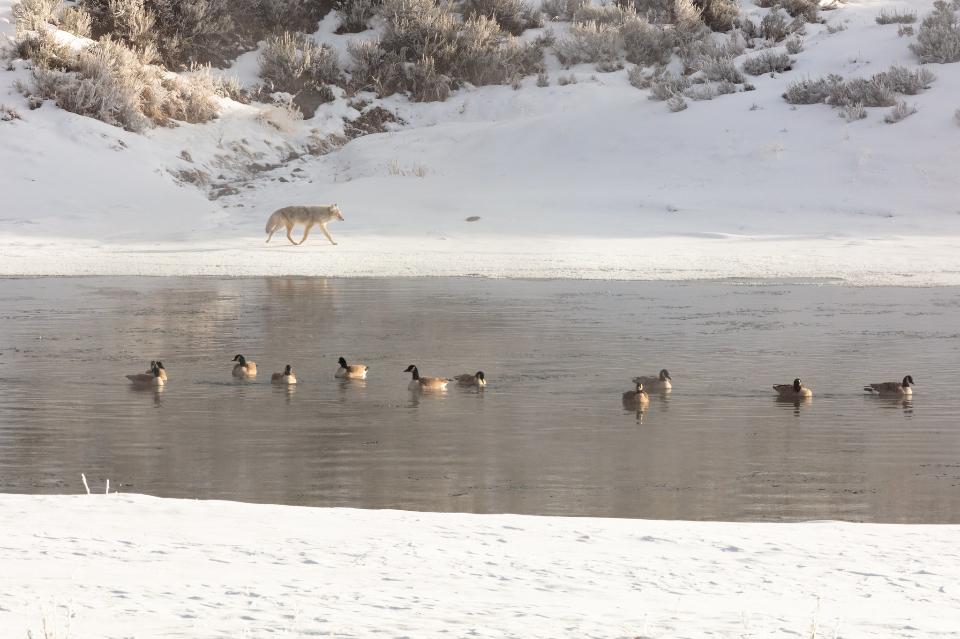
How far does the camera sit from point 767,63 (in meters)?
35.7

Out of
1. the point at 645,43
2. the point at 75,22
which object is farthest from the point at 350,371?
the point at 645,43

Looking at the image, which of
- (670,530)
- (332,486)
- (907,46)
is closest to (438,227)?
(907,46)

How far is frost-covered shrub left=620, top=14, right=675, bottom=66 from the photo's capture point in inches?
1613

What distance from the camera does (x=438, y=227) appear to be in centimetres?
2705

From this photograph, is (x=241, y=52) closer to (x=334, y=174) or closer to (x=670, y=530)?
(x=334, y=174)

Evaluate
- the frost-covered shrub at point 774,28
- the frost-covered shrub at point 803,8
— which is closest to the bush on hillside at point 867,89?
the frost-covered shrub at point 774,28

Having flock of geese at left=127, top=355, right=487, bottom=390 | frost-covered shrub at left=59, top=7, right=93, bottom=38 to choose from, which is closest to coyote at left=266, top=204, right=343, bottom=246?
flock of geese at left=127, top=355, right=487, bottom=390

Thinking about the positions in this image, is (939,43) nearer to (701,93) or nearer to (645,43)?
(701,93)

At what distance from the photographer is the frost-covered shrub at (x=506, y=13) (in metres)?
44.1

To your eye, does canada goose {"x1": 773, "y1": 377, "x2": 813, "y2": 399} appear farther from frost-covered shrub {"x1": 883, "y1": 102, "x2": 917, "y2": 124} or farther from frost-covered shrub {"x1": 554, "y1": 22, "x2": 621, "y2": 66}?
frost-covered shrub {"x1": 554, "y1": 22, "x2": 621, "y2": 66}

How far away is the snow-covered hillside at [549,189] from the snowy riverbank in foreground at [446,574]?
617 inches

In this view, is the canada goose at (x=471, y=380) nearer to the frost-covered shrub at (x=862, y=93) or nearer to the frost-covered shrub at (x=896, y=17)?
the frost-covered shrub at (x=862, y=93)

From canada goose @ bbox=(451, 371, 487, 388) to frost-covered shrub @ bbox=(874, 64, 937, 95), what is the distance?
23.2m

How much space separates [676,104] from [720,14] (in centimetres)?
1017
